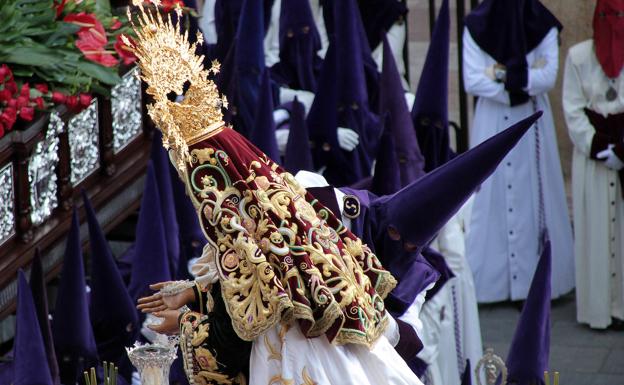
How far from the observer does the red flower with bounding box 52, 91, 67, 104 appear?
8055mm

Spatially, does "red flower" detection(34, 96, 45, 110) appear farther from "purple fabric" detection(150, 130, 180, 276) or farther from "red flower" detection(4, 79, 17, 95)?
"purple fabric" detection(150, 130, 180, 276)

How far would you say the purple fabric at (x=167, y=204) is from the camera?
7.28 m

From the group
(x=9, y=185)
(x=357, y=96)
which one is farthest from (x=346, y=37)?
(x=9, y=185)

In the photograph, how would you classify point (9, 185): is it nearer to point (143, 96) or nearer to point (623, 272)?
point (143, 96)

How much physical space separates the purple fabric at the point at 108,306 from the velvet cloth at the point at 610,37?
3.58 metres

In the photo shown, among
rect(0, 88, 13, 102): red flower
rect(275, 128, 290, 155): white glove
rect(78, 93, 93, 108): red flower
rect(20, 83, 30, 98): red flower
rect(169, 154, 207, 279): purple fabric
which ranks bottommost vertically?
rect(275, 128, 290, 155): white glove

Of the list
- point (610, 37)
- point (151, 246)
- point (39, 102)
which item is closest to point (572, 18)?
point (610, 37)

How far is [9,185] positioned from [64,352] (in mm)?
1570

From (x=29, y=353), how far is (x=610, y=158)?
4592 mm

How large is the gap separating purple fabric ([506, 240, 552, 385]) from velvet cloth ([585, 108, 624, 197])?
380cm

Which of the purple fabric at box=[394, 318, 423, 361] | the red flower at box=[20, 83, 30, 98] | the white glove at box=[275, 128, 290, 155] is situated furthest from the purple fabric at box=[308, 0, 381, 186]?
the purple fabric at box=[394, 318, 423, 361]

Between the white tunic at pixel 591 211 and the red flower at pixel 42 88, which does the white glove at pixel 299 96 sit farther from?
the red flower at pixel 42 88

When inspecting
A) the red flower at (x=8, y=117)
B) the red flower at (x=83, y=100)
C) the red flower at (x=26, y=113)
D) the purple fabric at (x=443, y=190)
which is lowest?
the red flower at (x=83, y=100)

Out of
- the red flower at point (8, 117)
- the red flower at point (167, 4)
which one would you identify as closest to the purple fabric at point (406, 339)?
the red flower at point (167, 4)
